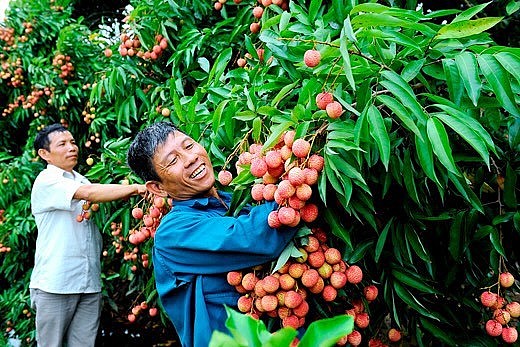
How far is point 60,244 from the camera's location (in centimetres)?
308

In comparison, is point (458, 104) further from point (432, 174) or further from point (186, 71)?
point (186, 71)

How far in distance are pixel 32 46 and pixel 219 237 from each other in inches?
141

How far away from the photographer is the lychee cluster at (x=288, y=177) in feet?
3.91

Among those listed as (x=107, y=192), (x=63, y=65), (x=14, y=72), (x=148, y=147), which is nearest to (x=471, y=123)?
(x=148, y=147)

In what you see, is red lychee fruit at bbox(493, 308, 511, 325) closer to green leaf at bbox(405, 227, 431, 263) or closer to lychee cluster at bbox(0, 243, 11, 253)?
green leaf at bbox(405, 227, 431, 263)

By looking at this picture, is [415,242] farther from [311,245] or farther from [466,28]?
[466,28]

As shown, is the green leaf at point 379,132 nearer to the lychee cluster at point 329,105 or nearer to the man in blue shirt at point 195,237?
the lychee cluster at point 329,105

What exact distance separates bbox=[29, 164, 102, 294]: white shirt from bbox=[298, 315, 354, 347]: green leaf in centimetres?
258

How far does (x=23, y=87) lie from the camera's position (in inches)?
175

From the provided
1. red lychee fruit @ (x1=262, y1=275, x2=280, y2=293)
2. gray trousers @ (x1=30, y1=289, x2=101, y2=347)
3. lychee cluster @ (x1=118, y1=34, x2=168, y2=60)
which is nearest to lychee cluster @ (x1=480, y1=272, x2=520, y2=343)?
red lychee fruit @ (x1=262, y1=275, x2=280, y2=293)

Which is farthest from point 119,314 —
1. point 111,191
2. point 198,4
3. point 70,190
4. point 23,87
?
point 198,4

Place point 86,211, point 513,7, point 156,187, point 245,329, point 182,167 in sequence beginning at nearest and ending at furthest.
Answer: point 245,329 < point 182,167 < point 156,187 < point 513,7 < point 86,211

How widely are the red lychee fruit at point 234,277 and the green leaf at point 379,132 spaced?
0.47 m

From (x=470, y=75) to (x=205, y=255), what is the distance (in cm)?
74
